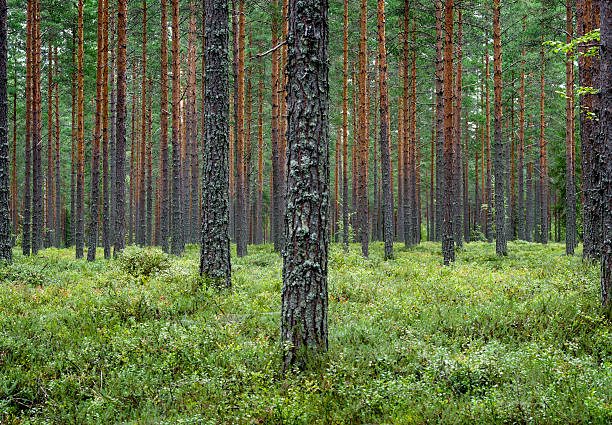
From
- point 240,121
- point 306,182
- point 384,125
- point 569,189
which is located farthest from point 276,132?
point 306,182

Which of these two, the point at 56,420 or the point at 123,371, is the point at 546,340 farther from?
the point at 56,420

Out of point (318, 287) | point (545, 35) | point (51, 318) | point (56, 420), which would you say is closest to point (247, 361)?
point (318, 287)

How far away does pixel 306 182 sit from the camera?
4699 millimetres

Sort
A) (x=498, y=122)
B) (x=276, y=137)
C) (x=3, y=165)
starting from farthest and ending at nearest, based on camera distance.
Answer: (x=276, y=137)
(x=498, y=122)
(x=3, y=165)

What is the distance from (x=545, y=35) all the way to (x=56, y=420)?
2859 cm

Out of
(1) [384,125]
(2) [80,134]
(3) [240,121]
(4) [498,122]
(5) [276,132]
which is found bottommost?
(2) [80,134]

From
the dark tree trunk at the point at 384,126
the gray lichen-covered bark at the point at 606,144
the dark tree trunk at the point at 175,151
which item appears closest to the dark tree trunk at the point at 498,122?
the dark tree trunk at the point at 384,126

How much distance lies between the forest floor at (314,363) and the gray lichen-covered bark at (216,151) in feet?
1.98

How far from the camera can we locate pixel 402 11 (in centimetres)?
1953

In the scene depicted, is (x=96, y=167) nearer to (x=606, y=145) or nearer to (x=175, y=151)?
(x=175, y=151)

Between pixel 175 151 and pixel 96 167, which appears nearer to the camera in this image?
pixel 96 167

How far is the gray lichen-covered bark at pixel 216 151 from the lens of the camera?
8484mm

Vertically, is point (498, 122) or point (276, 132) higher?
point (276, 132)

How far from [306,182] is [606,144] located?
5.18 m
